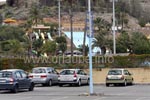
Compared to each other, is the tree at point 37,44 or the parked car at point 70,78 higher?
the parked car at point 70,78

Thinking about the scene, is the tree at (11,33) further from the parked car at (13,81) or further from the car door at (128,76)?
the parked car at (13,81)

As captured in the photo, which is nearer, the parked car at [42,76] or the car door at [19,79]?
the car door at [19,79]

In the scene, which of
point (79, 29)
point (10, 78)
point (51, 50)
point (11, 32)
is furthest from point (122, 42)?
point (10, 78)

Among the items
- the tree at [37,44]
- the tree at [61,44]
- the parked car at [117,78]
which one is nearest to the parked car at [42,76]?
the parked car at [117,78]

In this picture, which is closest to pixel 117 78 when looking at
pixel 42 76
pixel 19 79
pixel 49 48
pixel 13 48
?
pixel 42 76

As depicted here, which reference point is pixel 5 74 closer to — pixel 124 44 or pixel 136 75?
pixel 136 75

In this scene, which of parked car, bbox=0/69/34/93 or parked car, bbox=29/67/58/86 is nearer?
parked car, bbox=0/69/34/93

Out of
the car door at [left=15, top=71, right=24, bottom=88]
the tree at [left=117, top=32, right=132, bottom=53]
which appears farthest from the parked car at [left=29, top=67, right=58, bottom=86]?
the tree at [left=117, top=32, right=132, bottom=53]

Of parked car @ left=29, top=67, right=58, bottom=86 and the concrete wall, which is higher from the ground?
parked car @ left=29, top=67, right=58, bottom=86

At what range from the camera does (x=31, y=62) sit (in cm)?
4878

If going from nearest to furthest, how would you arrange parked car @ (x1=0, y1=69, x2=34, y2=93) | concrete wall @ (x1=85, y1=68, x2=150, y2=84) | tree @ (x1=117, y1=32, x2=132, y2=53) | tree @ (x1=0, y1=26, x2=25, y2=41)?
parked car @ (x1=0, y1=69, x2=34, y2=93) < concrete wall @ (x1=85, y1=68, x2=150, y2=84) < tree @ (x1=117, y1=32, x2=132, y2=53) < tree @ (x1=0, y1=26, x2=25, y2=41)

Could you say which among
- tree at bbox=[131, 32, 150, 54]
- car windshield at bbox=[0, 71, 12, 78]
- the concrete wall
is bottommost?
tree at bbox=[131, 32, 150, 54]

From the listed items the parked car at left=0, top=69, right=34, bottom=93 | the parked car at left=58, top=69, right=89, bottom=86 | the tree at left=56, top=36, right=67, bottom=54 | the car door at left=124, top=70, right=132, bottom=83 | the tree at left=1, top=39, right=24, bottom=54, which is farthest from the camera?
the tree at left=56, top=36, right=67, bottom=54

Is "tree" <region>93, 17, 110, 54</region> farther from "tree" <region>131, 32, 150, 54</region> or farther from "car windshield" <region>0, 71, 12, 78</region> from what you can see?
"car windshield" <region>0, 71, 12, 78</region>
